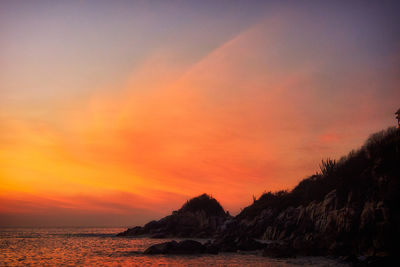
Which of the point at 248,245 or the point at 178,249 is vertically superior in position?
the point at 248,245

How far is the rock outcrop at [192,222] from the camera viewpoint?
8094 cm

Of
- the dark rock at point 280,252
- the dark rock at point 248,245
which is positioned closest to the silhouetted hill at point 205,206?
the dark rock at point 248,245

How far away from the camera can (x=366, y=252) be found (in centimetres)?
2767

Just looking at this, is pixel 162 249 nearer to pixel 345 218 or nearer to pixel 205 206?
pixel 345 218

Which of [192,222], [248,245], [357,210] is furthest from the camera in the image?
[192,222]

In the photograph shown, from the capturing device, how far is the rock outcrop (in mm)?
80938

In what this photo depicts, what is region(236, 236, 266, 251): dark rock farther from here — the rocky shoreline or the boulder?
the boulder

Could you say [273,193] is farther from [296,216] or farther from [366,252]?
[366,252]

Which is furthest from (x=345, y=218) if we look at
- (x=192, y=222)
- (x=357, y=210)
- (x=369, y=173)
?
(x=192, y=222)

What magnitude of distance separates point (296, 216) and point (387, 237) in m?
23.0

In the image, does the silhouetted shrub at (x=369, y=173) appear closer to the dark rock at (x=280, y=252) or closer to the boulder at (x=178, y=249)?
the dark rock at (x=280, y=252)

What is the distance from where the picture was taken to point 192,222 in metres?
87.2

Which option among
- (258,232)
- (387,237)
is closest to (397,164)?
(387,237)

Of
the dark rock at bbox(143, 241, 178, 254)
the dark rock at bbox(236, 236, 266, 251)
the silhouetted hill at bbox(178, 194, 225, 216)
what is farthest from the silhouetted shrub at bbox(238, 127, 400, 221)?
the silhouetted hill at bbox(178, 194, 225, 216)
